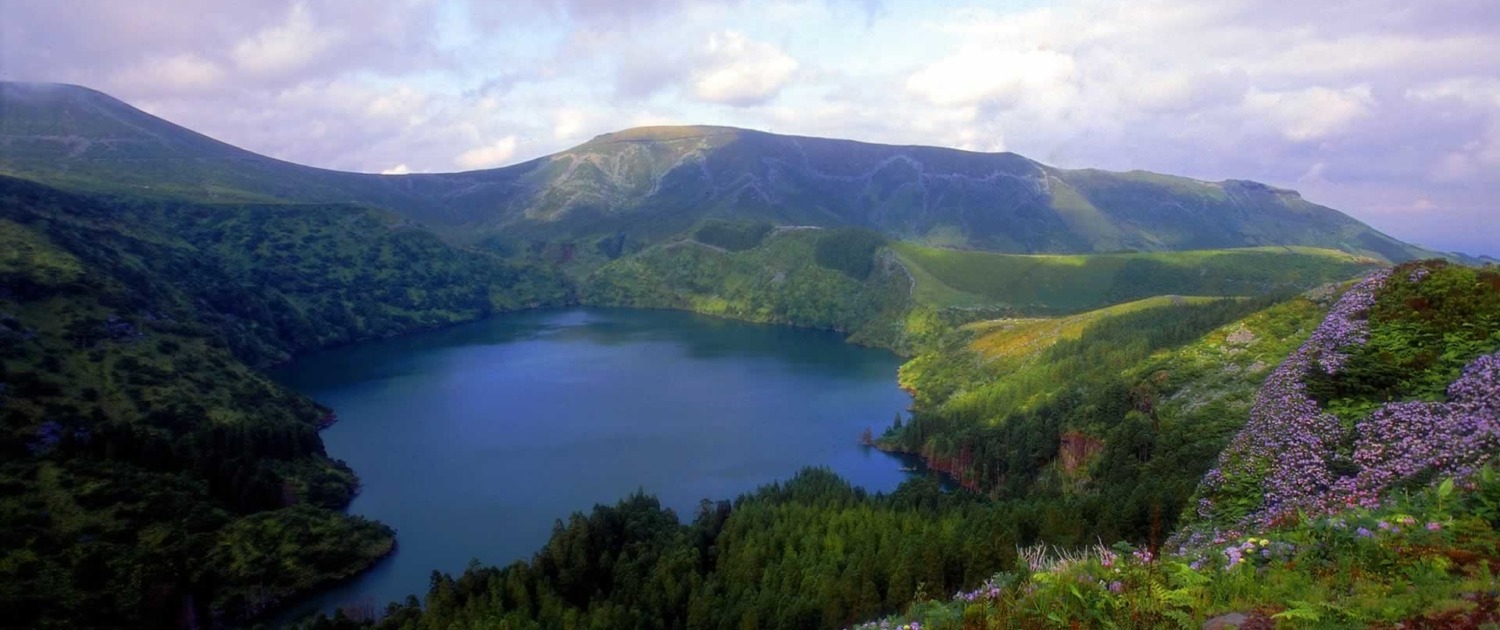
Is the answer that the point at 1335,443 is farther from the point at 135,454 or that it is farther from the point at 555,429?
the point at 555,429

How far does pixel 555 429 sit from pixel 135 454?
1797 inches

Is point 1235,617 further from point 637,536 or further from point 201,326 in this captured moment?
point 201,326

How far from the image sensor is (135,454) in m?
68.6

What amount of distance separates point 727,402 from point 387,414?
162ft

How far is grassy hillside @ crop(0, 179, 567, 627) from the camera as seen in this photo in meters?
54.7

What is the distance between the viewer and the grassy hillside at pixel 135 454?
54.7 m

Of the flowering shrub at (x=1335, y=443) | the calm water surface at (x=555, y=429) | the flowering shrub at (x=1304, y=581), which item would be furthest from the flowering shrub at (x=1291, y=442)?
the calm water surface at (x=555, y=429)

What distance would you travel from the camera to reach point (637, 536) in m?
59.5

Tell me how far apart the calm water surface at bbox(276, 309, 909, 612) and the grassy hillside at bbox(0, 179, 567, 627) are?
5.16 m

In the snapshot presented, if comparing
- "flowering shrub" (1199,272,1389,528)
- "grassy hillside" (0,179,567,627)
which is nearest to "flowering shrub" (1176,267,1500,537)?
"flowering shrub" (1199,272,1389,528)

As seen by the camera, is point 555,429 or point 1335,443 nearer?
point 1335,443

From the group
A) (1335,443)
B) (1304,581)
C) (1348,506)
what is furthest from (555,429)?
(1304,581)

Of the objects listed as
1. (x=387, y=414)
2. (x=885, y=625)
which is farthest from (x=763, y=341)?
(x=885, y=625)

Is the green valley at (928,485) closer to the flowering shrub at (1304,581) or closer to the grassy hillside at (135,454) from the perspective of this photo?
the flowering shrub at (1304,581)
